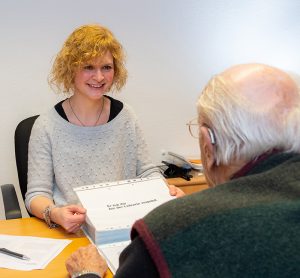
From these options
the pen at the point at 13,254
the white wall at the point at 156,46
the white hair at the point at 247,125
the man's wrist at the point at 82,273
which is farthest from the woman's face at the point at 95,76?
the white hair at the point at 247,125

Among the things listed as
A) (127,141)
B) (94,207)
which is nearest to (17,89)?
(127,141)

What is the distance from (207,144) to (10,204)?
120cm

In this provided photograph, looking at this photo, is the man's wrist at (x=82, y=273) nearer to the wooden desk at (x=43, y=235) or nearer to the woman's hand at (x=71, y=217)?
the wooden desk at (x=43, y=235)

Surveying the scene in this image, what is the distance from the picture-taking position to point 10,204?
185cm

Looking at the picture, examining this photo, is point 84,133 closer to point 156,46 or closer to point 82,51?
point 82,51

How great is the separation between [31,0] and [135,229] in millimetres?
1970

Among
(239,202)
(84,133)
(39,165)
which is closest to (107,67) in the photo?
(84,133)

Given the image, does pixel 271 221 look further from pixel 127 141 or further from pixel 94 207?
pixel 127 141

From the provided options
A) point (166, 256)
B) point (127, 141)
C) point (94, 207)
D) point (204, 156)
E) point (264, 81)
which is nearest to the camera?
point (166, 256)

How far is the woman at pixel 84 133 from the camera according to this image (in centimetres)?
184

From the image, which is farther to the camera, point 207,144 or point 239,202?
point 207,144

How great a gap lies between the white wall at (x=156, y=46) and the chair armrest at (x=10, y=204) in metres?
0.65

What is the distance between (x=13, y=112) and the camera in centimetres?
249

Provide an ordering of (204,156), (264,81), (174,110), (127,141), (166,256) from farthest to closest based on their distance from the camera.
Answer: (174,110), (127,141), (204,156), (264,81), (166,256)
